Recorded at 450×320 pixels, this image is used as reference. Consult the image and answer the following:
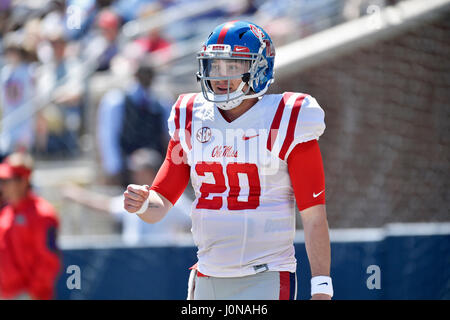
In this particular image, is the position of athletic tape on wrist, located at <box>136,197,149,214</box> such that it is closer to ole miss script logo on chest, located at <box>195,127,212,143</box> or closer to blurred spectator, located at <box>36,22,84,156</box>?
ole miss script logo on chest, located at <box>195,127,212,143</box>

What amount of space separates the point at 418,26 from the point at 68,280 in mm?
3424

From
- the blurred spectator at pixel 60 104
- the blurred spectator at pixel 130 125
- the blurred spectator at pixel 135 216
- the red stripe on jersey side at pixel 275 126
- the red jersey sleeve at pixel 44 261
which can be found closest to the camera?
the red stripe on jersey side at pixel 275 126

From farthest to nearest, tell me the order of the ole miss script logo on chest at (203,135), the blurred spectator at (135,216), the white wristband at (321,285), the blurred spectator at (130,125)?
the blurred spectator at (130,125), the blurred spectator at (135,216), the ole miss script logo on chest at (203,135), the white wristband at (321,285)

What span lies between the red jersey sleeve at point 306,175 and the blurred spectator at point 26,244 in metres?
2.92

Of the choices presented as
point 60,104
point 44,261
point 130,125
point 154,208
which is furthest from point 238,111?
point 60,104

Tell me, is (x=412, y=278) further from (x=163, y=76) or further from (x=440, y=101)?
(x=163, y=76)

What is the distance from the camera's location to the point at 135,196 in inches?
112

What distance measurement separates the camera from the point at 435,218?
6574 millimetres

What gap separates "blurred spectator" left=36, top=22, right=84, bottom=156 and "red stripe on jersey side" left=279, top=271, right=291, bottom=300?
15.5 feet

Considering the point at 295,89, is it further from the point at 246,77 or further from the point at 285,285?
the point at 285,285

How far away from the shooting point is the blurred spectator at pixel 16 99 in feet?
24.4

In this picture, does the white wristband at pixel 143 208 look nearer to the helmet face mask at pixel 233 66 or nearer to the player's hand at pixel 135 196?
the player's hand at pixel 135 196

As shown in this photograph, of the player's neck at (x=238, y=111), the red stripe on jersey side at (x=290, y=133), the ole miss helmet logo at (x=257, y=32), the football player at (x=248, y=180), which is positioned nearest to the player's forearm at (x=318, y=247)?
A: the football player at (x=248, y=180)

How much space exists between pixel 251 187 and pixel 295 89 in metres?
4.03
